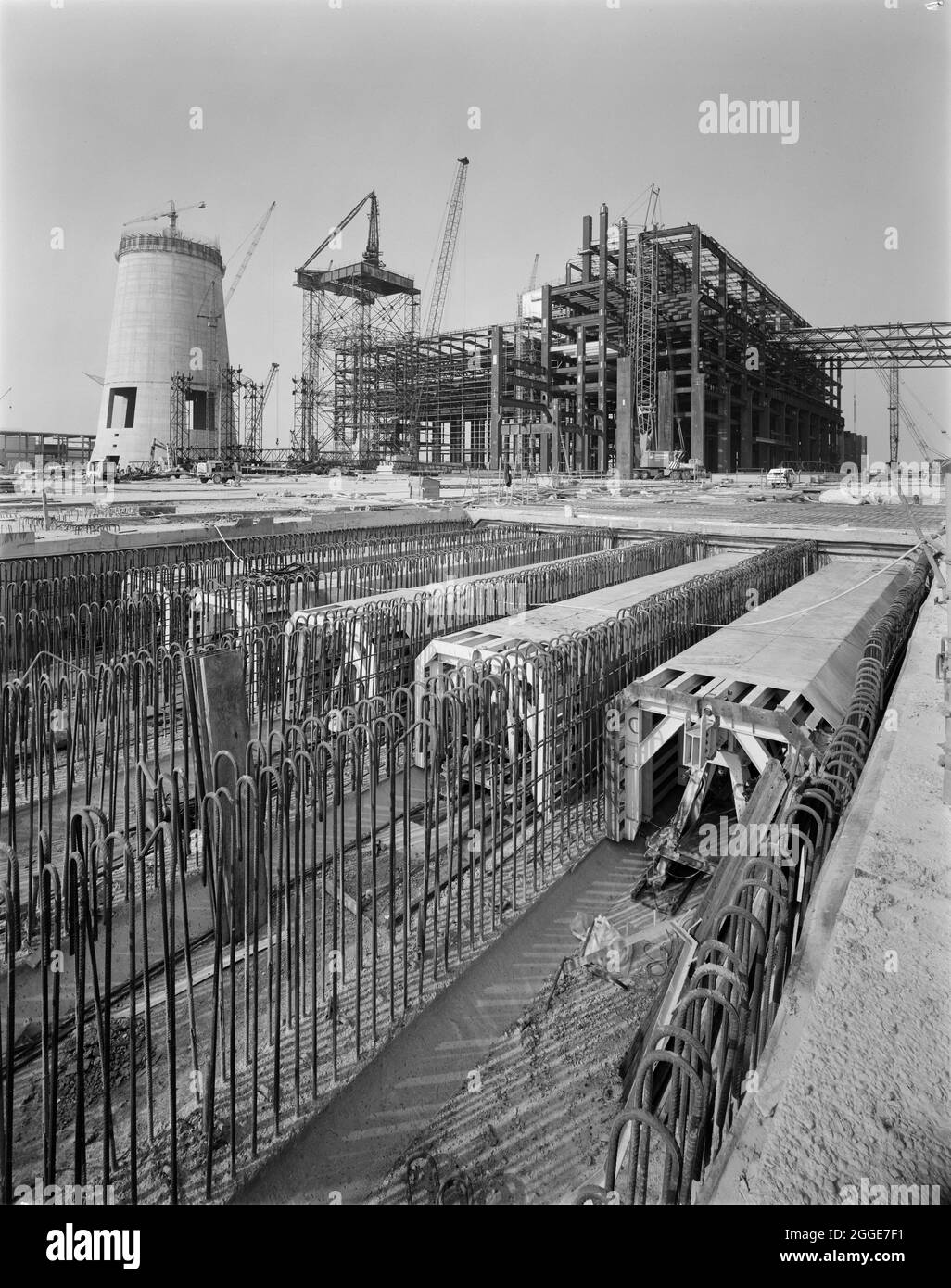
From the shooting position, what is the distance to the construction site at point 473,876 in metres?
2.66

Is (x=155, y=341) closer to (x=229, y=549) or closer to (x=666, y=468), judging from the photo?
(x=666, y=468)

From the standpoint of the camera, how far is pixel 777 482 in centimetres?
3806

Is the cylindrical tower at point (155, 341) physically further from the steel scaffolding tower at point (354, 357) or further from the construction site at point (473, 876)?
Result: the construction site at point (473, 876)

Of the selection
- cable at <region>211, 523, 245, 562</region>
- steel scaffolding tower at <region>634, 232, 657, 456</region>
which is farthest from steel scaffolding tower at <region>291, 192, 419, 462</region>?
cable at <region>211, 523, 245, 562</region>

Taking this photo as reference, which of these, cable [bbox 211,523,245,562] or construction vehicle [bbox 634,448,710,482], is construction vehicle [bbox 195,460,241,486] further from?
cable [bbox 211,523,245,562]

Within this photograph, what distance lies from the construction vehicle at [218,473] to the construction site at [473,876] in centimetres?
2947

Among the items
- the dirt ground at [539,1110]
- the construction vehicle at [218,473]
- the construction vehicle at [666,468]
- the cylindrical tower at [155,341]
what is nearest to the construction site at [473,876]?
the dirt ground at [539,1110]

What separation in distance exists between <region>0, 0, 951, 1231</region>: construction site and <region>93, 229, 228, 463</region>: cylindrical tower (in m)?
42.3

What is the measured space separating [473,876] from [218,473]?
46621 millimetres

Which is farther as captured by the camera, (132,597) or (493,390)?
(493,390)

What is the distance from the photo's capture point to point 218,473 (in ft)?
158
